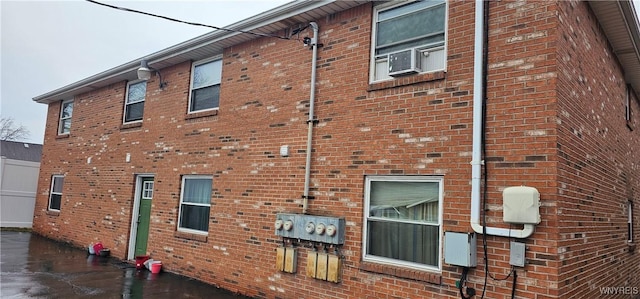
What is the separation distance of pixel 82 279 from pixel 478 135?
306 inches

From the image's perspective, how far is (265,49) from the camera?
8.19 metres

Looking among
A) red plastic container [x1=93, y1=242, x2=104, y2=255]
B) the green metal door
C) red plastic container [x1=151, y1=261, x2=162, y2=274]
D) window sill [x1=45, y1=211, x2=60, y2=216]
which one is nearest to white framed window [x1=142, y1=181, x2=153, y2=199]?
the green metal door

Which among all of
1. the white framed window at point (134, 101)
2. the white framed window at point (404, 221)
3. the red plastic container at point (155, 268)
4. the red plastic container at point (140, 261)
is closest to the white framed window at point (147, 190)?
the red plastic container at point (140, 261)

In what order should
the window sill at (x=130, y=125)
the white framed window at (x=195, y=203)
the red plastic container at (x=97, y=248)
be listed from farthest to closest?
the red plastic container at (x=97, y=248) < the window sill at (x=130, y=125) < the white framed window at (x=195, y=203)

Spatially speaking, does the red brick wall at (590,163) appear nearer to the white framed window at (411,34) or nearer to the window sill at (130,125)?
the white framed window at (411,34)

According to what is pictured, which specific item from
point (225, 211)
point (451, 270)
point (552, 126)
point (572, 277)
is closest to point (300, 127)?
point (225, 211)

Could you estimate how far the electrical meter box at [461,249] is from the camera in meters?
4.96

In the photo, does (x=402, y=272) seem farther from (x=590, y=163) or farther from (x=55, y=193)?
(x=55, y=193)

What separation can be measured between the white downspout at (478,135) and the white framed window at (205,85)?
5541 millimetres

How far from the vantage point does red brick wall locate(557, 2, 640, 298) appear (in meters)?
4.98

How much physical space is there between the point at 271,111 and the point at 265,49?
1.30 meters

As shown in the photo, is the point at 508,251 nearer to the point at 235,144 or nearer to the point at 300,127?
the point at 300,127

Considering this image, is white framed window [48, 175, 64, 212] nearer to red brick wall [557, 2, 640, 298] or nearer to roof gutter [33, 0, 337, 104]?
roof gutter [33, 0, 337, 104]

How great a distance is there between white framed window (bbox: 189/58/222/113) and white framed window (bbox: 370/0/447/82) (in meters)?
3.97
